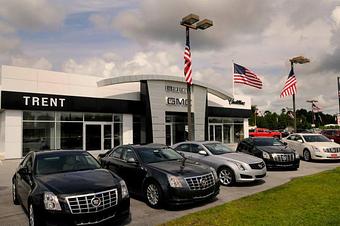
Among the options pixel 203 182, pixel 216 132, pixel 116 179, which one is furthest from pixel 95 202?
pixel 216 132

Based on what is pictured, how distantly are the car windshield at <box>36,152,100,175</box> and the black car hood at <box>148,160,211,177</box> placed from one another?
154 centimetres

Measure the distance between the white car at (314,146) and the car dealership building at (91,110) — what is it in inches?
399

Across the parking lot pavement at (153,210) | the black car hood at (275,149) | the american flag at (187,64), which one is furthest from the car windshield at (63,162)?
the american flag at (187,64)

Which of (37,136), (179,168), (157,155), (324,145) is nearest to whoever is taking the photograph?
(179,168)

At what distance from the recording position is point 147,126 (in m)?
24.4

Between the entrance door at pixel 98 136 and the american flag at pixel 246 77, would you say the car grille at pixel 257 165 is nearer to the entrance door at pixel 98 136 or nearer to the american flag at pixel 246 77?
the entrance door at pixel 98 136

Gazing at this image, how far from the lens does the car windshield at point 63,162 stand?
275 inches

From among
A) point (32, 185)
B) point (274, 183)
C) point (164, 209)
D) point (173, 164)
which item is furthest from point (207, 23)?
point (32, 185)

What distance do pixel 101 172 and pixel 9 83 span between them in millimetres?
14858

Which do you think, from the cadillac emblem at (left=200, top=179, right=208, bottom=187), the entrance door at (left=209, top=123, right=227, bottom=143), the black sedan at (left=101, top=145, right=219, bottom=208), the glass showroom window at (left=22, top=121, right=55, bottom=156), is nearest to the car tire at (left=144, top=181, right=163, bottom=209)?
the black sedan at (left=101, top=145, right=219, bottom=208)

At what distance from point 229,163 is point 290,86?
Answer: 708 inches

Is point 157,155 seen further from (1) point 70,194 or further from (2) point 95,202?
(1) point 70,194

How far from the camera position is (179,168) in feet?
26.0

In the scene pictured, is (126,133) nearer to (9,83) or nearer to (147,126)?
(147,126)
